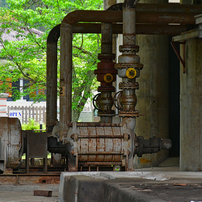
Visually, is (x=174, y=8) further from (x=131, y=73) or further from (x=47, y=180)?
(x=47, y=180)

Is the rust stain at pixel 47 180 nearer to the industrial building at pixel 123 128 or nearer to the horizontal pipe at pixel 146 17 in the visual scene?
the industrial building at pixel 123 128

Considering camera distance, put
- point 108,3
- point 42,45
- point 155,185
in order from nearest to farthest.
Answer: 1. point 155,185
2. point 108,3
3. point 42,45

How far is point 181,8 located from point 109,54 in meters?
2.05

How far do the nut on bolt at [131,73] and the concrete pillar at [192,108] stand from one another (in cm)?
300

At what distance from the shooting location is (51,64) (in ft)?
35.1

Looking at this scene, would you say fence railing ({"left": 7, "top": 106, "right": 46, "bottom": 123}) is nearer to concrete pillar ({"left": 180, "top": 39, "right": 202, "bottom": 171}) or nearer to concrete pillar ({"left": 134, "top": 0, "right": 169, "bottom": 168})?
concrete pillar ({"left": 134, "top": 0, "right": 169, "bottom": 168})

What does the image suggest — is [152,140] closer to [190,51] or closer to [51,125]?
[51,125]

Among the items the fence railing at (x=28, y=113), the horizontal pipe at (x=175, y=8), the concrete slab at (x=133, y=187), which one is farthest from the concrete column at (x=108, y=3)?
the concrete slab at (x=133, y=187)

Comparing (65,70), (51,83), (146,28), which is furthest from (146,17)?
(51,83)

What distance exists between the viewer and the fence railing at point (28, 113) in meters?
28.0

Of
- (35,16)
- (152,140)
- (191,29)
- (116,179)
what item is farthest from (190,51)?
(35,16)

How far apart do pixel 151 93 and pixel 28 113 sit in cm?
1598

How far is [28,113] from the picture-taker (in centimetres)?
2833

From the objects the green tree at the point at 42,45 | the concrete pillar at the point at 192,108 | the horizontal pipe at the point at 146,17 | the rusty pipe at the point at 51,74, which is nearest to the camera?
the horizontal pipe at the point at 146,17
